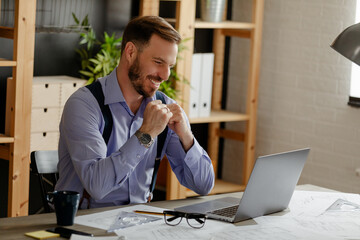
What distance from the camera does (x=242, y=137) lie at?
4.73 m

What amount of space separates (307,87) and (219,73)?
74 cm

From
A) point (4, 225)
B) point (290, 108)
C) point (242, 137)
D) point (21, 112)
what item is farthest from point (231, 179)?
point (4, 225)

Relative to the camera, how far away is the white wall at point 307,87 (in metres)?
4.11

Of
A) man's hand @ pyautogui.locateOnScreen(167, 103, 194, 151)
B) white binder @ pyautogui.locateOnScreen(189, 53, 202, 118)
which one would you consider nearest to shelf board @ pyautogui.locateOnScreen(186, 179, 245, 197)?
white binder @ pyautogui.locateOnScreen(189, 53, 202, 118)

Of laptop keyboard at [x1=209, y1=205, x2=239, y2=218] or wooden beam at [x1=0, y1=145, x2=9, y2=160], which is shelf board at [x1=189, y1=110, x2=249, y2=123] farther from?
laptop keyboard at [x1=209, y1=205, x2=239, y2=218]

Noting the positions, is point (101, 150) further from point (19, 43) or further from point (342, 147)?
point (342, 147)

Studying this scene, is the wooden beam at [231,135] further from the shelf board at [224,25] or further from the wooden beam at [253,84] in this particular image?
the shelf board at [224,25]

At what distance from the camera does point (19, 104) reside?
340 cm

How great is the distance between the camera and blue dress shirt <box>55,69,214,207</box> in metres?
2.28

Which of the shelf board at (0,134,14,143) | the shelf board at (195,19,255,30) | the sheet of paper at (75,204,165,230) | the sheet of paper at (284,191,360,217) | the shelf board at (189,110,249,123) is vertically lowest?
the sheet of paper at (75,204,165,230)

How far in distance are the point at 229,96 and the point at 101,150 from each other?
2.66 m

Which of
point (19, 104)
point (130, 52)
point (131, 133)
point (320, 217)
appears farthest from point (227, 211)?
point (19, 104)

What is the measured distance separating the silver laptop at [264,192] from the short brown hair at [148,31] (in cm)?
65

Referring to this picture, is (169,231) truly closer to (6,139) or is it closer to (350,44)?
(350,44)
